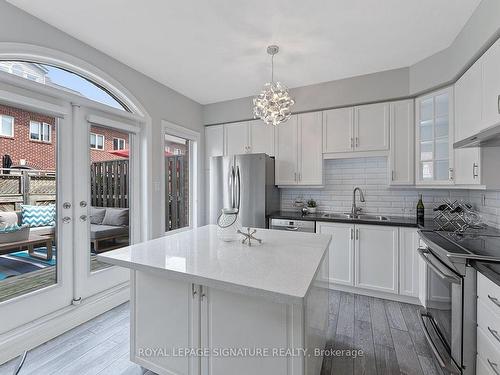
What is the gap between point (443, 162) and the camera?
2.57 metres

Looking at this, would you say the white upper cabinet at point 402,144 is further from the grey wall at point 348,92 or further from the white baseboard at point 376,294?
the white baseboard at point 376,294

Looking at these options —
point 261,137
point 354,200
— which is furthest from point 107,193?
point 354,200

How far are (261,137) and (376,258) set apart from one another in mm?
2263

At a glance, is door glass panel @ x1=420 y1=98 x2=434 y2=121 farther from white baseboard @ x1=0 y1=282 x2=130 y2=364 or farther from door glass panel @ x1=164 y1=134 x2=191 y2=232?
white baseboard @ x1=0 y1=282 x2=130 y2=364

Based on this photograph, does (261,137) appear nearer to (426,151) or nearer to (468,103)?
(426,151)

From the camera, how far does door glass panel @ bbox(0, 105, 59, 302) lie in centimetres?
193

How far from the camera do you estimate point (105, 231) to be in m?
2.71

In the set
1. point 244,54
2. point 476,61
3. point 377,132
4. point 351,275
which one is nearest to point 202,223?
point 351,275

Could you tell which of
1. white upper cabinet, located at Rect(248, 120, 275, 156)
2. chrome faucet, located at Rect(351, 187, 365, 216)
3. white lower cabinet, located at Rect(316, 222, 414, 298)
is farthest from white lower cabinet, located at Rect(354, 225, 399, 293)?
white upper cabinet, located at Rect(248, 120, 275, 156)

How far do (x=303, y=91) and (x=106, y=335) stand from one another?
358 centimetres

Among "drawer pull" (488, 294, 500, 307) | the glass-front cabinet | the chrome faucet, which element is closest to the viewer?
"drawer pull" (488, 294, 500, 307)

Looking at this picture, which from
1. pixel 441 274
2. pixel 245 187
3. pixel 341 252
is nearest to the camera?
pixel 441 274

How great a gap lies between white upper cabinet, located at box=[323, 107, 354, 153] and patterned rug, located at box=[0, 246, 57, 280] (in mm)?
3319

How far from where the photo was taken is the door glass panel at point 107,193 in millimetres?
2521
